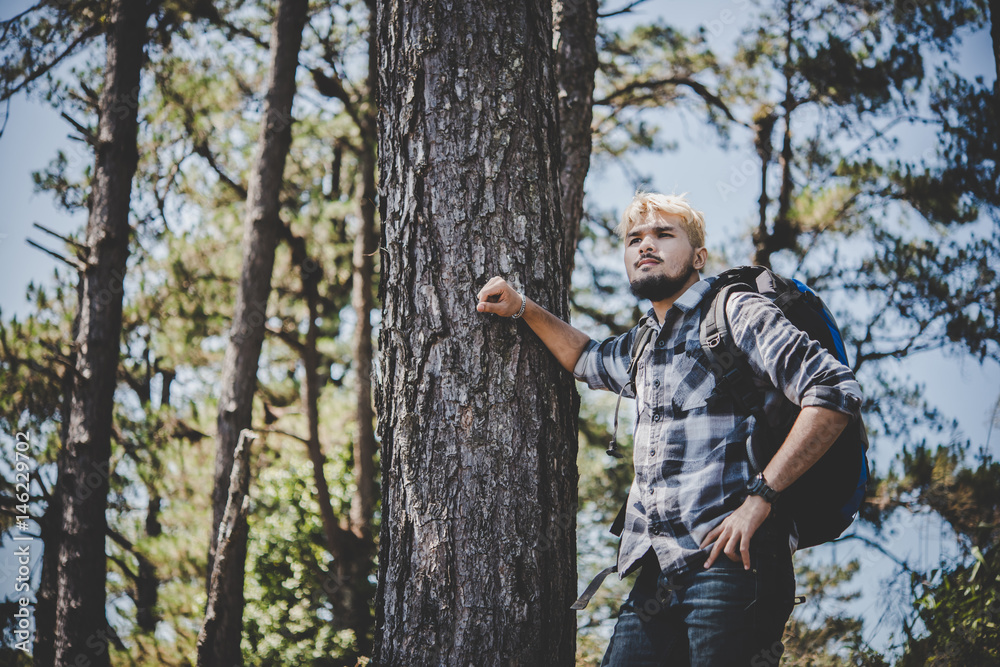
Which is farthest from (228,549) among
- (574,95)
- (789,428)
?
(574,95)

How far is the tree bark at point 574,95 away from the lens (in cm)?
385

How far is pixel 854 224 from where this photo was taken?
7.35 m

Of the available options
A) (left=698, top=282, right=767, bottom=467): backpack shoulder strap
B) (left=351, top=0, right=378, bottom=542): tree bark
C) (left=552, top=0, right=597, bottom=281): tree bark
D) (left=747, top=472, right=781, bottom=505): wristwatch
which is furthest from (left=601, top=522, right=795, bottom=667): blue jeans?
(left=351, top=0, right=378, bottom=542): tree bark

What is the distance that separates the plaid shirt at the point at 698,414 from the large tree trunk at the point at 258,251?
19.0ft

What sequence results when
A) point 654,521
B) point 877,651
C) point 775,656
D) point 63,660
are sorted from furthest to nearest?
1. point 63,660
2. point 877,651
3. point 654,521
4. point 775,656

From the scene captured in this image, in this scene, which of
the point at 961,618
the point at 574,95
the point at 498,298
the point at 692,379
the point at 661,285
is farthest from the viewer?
the point at 574,95

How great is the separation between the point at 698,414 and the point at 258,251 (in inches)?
252

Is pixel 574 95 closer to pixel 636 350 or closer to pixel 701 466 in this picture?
pixel 636 350

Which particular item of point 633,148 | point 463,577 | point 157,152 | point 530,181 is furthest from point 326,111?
point 463,577

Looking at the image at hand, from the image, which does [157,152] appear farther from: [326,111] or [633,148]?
[633,148]

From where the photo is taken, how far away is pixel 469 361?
6.90 ft

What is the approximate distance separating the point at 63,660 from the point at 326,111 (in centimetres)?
781

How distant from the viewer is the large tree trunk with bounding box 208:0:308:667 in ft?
22.3

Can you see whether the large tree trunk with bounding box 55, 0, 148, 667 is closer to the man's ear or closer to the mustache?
the mustache
